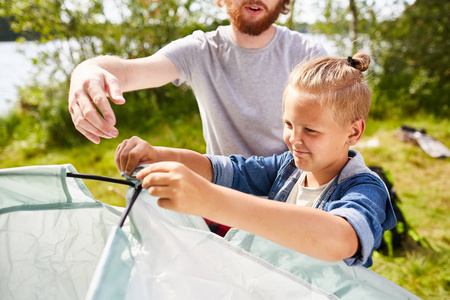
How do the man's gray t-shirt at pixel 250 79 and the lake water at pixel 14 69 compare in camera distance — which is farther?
the lake water at pixel 14 69

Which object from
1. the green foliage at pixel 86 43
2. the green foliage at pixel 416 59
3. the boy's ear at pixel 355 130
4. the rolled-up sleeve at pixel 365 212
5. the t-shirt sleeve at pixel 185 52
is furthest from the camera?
the green foliage at pixel 416 59

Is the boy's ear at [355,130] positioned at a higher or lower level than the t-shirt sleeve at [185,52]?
lower

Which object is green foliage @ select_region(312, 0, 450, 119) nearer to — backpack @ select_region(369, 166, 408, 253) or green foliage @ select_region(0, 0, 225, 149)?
green foliage @ select_region(0, 0, 225, 149)

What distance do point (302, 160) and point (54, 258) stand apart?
74 centimetres

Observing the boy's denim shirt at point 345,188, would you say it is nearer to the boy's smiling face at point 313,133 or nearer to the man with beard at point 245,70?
the boy's smiling face at point 313,133

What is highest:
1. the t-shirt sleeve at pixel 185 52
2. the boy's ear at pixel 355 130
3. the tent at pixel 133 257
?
the t-shirt sleeve at pixel 185 52

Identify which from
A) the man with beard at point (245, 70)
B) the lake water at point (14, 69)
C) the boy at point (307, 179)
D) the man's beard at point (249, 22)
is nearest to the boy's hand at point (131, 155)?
the boy at point (307, 179)

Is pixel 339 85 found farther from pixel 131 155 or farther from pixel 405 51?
pixel 405 51

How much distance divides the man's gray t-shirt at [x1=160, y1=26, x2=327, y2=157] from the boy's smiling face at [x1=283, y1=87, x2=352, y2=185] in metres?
0.56

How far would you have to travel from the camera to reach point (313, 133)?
0.98 meters

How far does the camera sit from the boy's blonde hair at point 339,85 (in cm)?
98

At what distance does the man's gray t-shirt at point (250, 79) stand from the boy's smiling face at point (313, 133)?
1.84 feet

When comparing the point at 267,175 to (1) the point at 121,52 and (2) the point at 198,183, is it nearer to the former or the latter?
(2) the point at 198,183

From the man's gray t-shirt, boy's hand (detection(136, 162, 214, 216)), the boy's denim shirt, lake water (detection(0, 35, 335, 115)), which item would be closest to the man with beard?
the man's gray t-shirt
